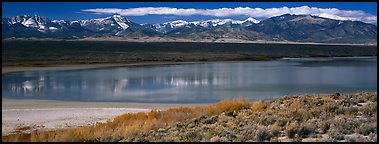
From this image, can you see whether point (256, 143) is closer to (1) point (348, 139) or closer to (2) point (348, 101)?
(1) point (348, 139)

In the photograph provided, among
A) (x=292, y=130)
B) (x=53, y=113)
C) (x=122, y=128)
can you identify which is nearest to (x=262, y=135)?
(x=292, y=130)

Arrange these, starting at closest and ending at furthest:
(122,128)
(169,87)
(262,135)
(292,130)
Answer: (262,135) → (292,130) → (122,128) → (169,87)

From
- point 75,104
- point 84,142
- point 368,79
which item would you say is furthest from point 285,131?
point 368,79

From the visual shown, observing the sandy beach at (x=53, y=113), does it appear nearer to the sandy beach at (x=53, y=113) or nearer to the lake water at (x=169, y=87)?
the sandy beach at (x=53, y=113)

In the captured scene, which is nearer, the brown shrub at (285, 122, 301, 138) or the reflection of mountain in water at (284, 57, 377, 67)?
the brown shrub at (285, 122, 301, 138)

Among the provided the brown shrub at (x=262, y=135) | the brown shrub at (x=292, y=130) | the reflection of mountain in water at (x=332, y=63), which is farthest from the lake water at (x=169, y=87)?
the reflection of mountain in water at (x=332, y=63)

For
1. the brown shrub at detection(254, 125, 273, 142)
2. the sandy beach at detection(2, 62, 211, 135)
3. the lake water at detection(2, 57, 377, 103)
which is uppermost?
the brown shrub at detection(254, 125, 273, 142)

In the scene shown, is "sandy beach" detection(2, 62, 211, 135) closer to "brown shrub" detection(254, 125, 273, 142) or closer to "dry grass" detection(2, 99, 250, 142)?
"dry grass" detection(2, 99, 250, 142)

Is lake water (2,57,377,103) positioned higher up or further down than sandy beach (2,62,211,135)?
further down

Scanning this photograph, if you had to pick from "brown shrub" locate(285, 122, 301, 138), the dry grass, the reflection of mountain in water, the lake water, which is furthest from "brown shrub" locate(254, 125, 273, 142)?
the reflection of mountain in water

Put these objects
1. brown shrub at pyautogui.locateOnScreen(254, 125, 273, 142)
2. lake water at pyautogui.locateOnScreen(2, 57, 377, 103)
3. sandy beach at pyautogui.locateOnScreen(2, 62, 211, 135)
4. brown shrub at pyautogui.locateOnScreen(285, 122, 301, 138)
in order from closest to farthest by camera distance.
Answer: brown shrub at pyautogui.locateOnScreen(254, 125, 273, 142) → brown shrub at pyautogui.locateOnScreen(285, 122, 301, 138) → sandy beach at pyautogui.locateOnScreen(2, 62, 211, 135) → lake water at pyautogui.locateOnScreen(2, 57, 377, 103)

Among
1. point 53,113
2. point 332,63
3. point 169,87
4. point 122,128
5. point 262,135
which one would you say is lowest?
point 332,63

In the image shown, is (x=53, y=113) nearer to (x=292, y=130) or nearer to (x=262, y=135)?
(x=262, y=135)

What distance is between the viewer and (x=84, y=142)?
9570 mm
